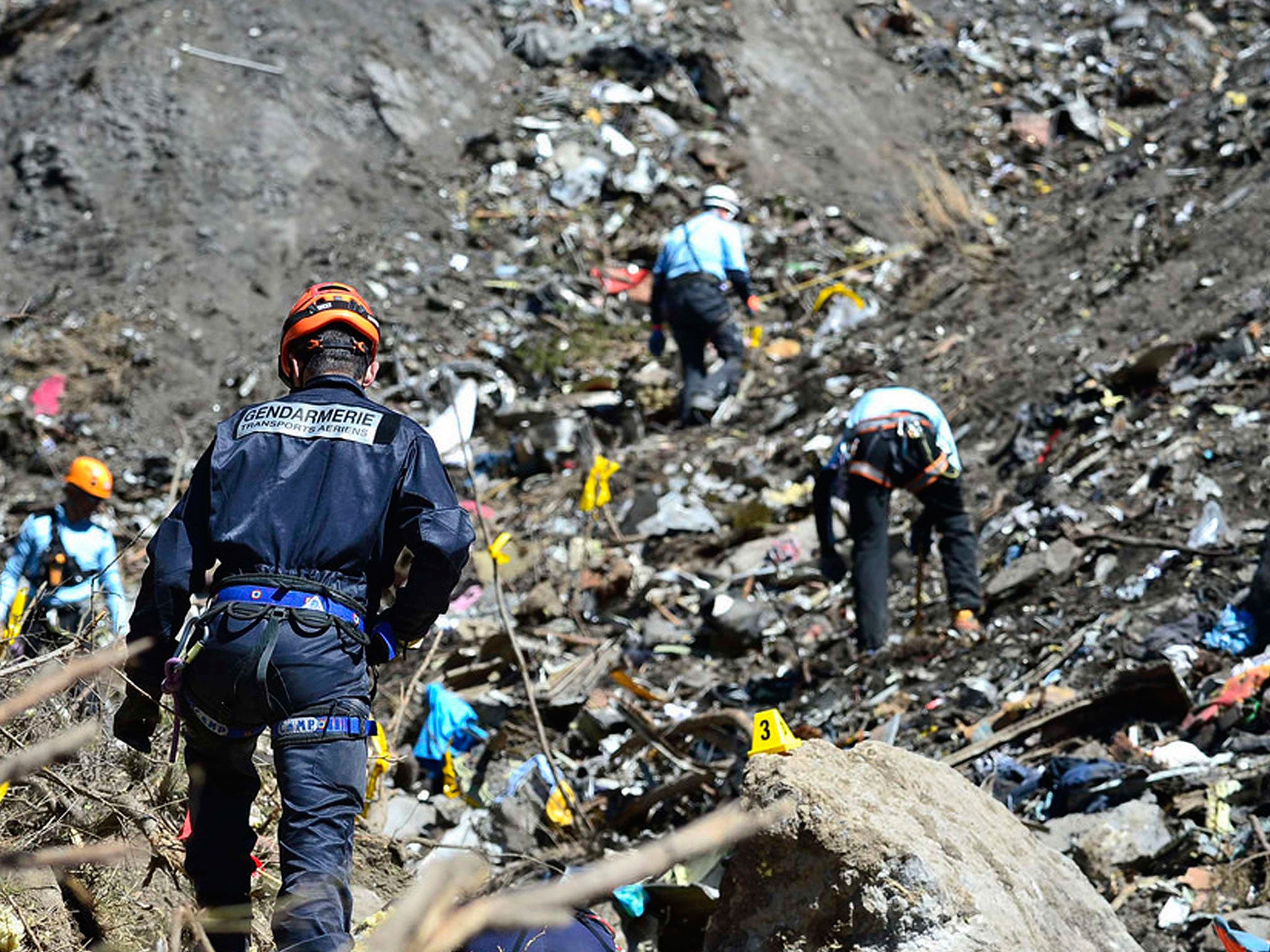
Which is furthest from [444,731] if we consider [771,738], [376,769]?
[771,738]

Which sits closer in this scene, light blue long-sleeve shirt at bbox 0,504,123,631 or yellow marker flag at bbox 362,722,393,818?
yellow marker flag at bbox 362,722,393,818

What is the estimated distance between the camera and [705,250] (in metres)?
9.34

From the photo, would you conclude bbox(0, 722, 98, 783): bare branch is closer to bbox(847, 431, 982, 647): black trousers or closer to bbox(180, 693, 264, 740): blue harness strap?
bbox(180, 693, 264, 740): blue harness strap

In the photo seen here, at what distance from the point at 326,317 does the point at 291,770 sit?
104 cm

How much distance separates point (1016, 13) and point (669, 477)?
31.4ft

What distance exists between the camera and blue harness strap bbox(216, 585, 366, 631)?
9.93 ft

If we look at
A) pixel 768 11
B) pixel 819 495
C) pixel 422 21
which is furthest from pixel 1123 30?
pixel 819 495

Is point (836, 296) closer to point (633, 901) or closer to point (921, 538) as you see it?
point (921, 538)

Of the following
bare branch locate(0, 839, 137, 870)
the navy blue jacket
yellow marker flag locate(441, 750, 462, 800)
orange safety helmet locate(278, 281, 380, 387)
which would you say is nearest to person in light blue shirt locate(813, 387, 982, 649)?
yellow marker flag locate(441, 750, 462, 800)

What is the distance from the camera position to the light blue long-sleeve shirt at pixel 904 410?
6371mm

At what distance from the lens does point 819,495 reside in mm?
6727

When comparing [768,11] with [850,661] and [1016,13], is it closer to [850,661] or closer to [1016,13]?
[1016,13]

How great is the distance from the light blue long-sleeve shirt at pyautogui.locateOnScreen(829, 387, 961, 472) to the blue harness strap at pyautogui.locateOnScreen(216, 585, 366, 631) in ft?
12.3

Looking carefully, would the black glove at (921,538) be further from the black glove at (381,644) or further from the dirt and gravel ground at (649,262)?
the black glove at (381,644)
